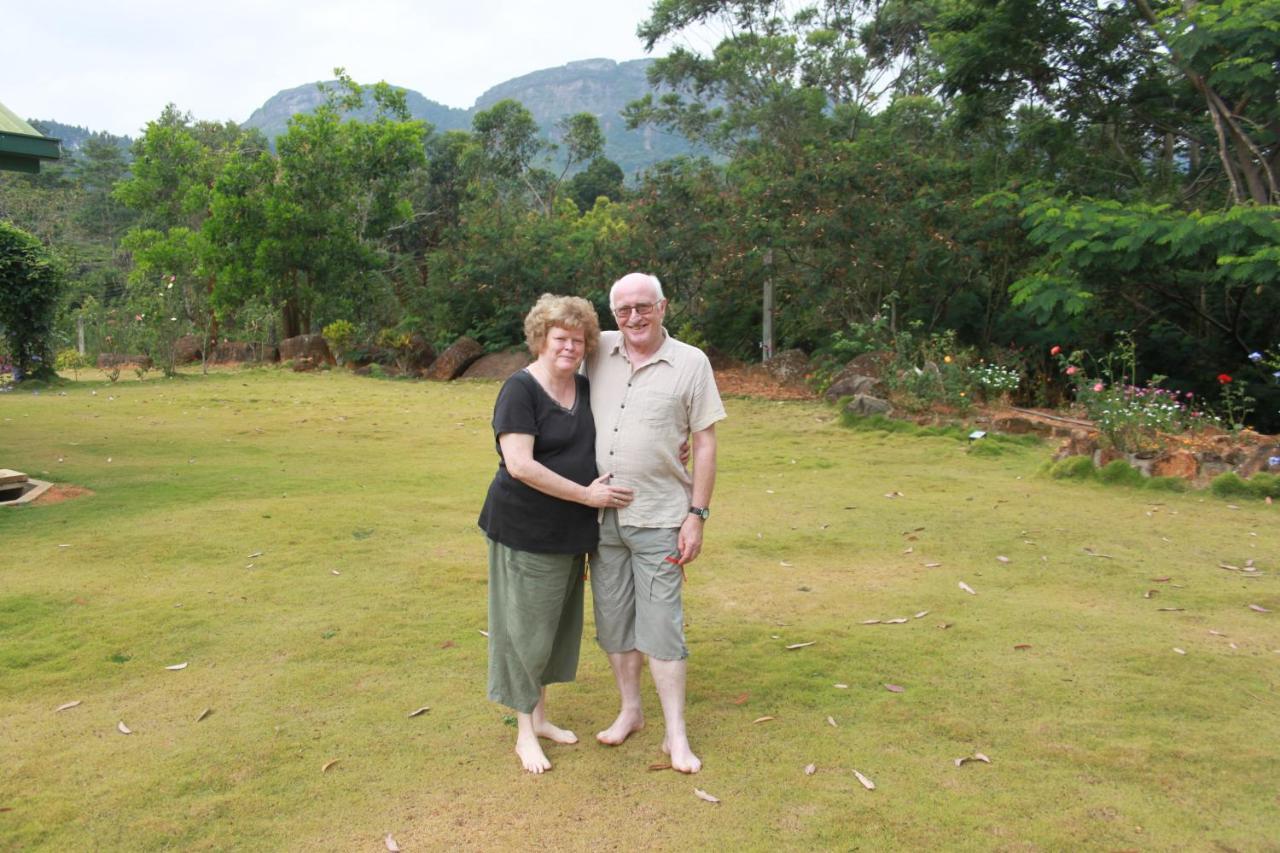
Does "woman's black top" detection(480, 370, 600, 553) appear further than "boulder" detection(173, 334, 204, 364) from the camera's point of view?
No

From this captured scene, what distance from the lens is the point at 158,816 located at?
2600 mm

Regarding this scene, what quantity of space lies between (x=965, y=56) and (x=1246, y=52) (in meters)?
3.43

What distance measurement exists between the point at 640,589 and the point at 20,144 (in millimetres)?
5708

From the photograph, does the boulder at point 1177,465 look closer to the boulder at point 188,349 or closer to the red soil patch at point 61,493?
the red soil patch at point 61,493

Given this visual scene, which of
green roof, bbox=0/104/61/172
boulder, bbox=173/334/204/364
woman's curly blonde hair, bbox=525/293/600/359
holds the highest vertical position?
green roof, bbox=0/104/61/172

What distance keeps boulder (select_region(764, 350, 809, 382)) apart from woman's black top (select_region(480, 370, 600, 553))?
36.4 feet

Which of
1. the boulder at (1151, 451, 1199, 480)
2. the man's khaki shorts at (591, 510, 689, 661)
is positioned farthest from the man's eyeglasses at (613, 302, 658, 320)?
the boulder at (1151, 451, 1199, 480)

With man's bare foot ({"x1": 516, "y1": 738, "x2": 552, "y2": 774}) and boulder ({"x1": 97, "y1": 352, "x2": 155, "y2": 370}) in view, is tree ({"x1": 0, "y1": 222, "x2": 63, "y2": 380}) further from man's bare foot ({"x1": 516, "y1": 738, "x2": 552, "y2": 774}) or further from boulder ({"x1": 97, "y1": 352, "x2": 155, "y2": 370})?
man's bare foot ({"x1": 516, "y1": 738, "x2": 552, "y2": 774})

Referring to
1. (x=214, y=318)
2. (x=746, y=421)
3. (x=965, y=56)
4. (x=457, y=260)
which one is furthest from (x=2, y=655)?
(x=214, y=318)

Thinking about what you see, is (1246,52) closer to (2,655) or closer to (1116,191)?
(1116,191)

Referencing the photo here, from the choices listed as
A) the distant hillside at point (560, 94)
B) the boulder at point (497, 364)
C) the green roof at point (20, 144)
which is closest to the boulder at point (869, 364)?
the boulder at point (497, 364)

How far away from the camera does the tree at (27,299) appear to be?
13.2 meters

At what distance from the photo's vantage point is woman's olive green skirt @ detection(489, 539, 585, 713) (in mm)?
2844

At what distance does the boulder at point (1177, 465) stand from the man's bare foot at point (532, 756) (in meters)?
5.67
